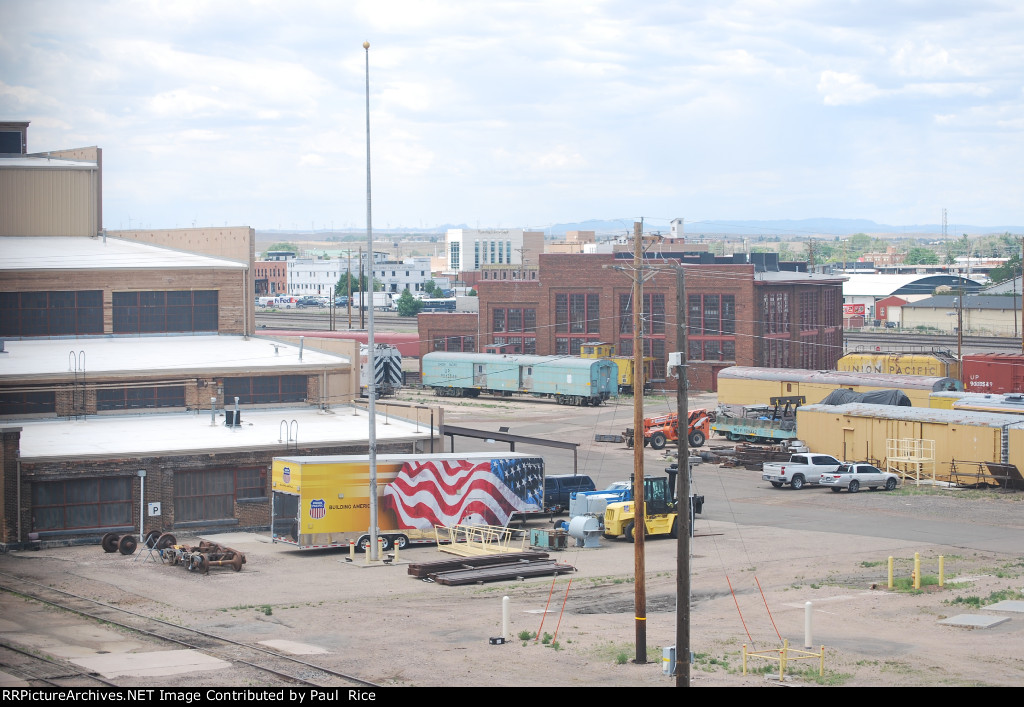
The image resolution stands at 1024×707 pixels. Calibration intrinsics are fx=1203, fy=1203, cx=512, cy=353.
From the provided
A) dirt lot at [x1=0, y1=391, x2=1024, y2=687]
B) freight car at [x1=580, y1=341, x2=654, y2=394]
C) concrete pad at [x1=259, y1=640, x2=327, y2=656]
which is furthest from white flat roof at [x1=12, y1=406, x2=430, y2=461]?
freight car at [x1=580, y1=341, x2=654, y2=394]

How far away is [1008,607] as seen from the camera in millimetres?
28109

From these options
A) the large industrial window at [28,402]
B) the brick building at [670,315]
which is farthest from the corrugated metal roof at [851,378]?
Answer: the large industrial window at [28,402]

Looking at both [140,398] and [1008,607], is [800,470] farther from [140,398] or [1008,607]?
[140,398]

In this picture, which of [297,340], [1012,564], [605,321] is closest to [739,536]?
[1012,564]

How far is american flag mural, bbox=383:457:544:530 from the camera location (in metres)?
37.6

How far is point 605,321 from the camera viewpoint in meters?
94.2

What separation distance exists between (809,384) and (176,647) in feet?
152

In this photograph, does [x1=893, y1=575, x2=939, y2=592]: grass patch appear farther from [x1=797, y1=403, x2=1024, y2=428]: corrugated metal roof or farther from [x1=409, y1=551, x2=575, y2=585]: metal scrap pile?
[x1=797, y1=403, x2=1024, y2=428]: corrugated metal roof

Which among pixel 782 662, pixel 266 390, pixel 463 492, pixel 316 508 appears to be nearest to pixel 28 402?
pixel 266 390

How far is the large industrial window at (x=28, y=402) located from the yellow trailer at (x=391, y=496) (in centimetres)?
1333

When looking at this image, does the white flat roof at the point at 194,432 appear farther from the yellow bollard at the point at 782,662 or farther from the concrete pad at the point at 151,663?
the yellow bollard at the point at 782,662

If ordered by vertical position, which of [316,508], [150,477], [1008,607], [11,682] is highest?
[150,477]

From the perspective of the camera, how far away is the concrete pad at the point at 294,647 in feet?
78.3

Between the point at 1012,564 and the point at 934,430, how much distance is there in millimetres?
16495
